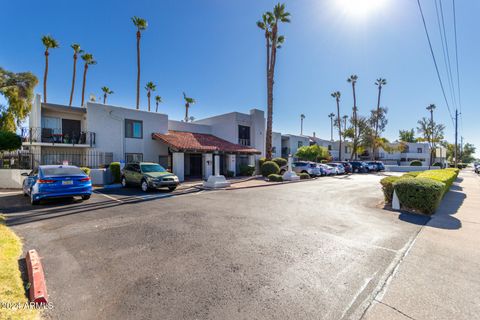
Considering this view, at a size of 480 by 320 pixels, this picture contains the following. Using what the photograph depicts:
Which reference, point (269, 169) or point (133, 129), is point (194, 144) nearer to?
point (133, 129)

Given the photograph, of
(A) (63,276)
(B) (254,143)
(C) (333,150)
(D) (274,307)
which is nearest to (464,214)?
(D) (274,307)

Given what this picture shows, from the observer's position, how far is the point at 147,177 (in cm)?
1206

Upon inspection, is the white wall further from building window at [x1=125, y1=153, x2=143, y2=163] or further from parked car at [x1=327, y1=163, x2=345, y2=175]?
parked car at [x1=327, y1=163, x2=345, y2=175]

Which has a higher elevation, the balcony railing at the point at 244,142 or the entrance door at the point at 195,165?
the balcony railing at the point at 244,142

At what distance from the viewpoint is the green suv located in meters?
11.9

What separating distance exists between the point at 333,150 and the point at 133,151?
148 ft

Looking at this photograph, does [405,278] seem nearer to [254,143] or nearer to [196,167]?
[196,167]

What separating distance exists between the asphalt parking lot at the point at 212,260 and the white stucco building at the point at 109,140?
1070 cm

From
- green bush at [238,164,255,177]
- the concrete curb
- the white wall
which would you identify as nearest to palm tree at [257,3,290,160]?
green bush at [238,164,255,177]

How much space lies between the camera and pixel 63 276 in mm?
3342

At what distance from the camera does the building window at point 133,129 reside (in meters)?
18.2

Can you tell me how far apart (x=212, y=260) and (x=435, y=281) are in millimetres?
3461

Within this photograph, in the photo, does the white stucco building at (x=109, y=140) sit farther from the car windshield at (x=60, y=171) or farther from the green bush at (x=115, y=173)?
the car windshield at (x=60, y=171)

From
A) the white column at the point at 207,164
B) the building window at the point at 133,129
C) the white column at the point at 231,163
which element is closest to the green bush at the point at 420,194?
the white column at the point at 207,164
